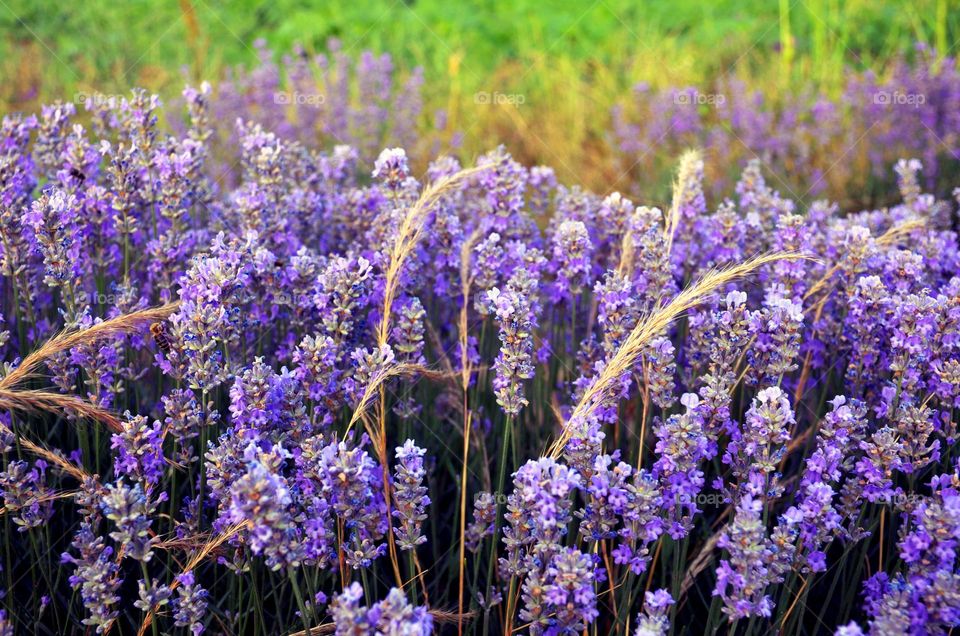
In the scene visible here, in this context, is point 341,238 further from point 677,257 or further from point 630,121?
point 630,121

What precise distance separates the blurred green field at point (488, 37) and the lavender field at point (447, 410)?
393 cm

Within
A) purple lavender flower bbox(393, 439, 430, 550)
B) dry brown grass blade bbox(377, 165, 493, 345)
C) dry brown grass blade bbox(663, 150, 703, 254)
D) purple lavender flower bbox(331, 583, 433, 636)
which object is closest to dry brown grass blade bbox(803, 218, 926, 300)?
dry brown grass blade bbox(663, 150, 703, 254)

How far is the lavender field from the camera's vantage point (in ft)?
5.45

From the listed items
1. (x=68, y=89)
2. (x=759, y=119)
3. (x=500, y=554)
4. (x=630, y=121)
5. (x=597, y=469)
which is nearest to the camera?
(x=597, y=469)

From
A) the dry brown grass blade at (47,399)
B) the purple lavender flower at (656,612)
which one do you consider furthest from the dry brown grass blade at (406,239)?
the purple lavender flower at (656,612)

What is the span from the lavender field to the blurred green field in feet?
12.9

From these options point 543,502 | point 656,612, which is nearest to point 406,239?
point 543,502

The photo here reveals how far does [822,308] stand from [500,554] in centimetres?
107

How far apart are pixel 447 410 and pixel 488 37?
6.33m

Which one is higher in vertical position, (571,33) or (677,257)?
(571,33)

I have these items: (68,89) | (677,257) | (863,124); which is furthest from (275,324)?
(68,89)

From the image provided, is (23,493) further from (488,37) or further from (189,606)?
→ (488,37)

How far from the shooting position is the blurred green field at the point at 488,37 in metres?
6.91

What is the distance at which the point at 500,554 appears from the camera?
2369 millimetres
